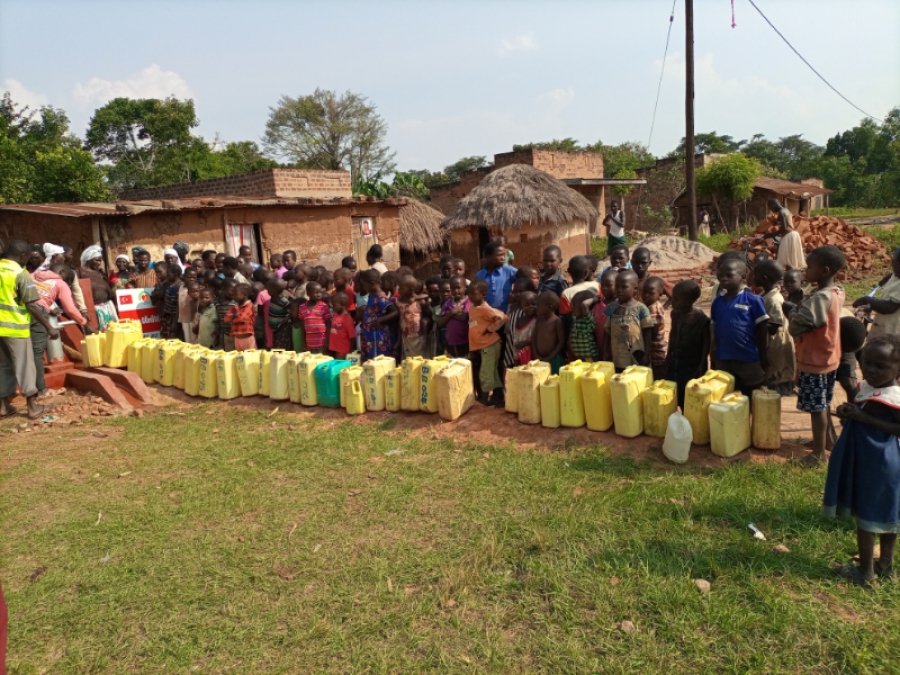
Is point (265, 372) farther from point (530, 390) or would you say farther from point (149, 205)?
point (149, 205)

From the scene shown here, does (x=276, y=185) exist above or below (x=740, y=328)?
above

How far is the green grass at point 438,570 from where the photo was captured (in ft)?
8.46

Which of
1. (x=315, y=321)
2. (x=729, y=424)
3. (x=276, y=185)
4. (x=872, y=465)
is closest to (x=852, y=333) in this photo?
(x=729, y=424)

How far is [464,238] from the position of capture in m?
16.2

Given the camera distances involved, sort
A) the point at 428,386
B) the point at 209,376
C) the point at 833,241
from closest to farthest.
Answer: the point at 428,386 → the point at 209,376 → the point at 833,241

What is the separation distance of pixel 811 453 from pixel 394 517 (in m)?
2.77

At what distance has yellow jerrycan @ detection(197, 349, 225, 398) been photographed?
6754mm

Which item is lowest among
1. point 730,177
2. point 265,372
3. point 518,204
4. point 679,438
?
point 679,438

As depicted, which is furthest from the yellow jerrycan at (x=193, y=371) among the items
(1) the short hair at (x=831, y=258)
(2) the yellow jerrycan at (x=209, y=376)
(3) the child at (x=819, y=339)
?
(1) the short hair at (x=831, y=258)

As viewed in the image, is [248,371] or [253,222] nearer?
[248,371]

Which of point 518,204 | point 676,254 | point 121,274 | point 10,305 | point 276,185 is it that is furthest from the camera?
point 518,204

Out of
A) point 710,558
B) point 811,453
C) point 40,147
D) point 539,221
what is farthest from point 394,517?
point 40,147

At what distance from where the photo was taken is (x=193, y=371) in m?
6.91

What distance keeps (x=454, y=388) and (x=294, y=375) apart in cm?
191
